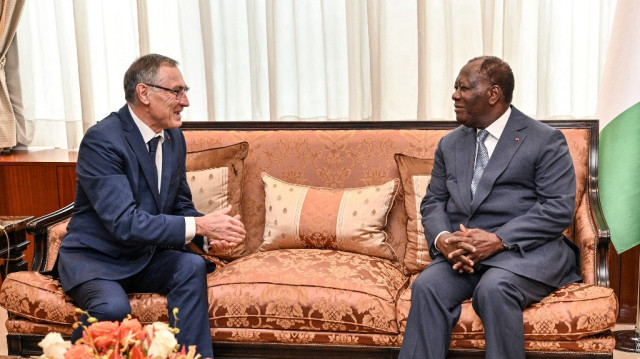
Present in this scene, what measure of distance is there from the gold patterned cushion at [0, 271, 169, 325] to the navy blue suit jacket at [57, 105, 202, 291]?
88 mm

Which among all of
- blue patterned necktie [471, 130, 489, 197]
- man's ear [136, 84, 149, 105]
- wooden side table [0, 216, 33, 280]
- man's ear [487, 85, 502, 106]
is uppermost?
man's ear [136, 84, 149, 105]

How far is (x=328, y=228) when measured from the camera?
3365mm

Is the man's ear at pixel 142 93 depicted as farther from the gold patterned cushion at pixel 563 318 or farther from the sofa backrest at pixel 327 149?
the gold patterned cushion at pixel 563 318

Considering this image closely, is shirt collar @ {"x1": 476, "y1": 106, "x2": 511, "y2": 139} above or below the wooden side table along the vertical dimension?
above

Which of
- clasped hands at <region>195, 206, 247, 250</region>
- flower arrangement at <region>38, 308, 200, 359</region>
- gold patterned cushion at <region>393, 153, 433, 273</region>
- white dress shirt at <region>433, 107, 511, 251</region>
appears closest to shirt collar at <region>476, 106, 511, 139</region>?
white dress shirt at <region>433, 107, 511, 251</region>

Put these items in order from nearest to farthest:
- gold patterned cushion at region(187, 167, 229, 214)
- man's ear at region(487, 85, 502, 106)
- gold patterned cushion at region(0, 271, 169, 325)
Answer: gold patterned cushion at region(0, 271, 169, 325) → man's ear at region(487, 85, 502, 106) → gold patterned cushion at region(187, 167, 229, 214)

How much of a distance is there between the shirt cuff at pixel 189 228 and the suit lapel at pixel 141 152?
0.20m

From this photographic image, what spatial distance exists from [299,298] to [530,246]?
91 centimetres

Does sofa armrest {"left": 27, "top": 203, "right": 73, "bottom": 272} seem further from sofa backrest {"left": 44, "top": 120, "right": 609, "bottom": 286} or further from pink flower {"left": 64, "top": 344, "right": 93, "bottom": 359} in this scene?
pink flower {"left": 64, "top": 344, "right": 93, "bottom": 359}

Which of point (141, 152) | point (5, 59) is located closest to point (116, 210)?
point (141, 152)

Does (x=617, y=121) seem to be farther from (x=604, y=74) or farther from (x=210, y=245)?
(x=210, y=245)

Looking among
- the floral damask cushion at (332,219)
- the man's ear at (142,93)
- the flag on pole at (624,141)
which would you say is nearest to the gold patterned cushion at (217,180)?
the floral damask cushion at (332,219)

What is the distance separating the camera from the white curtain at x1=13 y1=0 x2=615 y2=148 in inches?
160

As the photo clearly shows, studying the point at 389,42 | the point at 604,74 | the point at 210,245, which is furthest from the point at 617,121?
the point at 210,245
